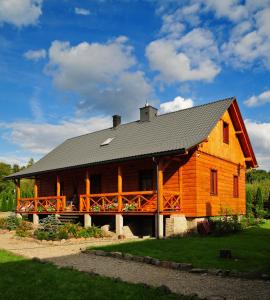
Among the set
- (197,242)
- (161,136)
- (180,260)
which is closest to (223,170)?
(161,136)

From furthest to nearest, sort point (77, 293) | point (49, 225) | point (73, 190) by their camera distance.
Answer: point (73, 190) < point (49, 225) < point (77, 293)

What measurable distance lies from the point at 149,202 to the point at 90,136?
424 inches

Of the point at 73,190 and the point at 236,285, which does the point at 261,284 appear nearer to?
the point at 236,285

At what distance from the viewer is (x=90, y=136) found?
26.4 m

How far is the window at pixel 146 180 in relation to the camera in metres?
19.6

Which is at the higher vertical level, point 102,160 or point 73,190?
point 102,160

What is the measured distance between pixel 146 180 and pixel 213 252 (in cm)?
877

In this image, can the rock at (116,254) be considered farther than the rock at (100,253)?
No

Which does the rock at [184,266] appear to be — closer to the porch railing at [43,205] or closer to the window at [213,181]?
the window at [213,181]

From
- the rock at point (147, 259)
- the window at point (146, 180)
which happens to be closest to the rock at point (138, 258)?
the rock at point (147, 259)

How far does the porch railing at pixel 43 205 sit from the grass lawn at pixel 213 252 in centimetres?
921

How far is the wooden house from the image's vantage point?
55.9ft

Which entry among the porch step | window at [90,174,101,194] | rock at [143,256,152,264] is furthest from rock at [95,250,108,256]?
window at [90,174,101,194]

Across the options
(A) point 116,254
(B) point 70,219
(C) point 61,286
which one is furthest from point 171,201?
(C) point 61,286
